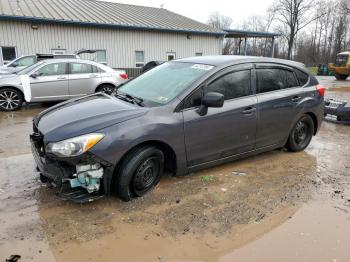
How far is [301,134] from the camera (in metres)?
5.69

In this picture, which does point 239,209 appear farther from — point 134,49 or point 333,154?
point 134,49

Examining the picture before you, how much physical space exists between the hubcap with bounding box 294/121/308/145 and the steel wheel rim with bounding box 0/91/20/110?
786 cm

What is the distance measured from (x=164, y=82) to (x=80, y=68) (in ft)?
21.4

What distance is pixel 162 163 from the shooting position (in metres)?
3.98

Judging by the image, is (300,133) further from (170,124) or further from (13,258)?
(13,258)

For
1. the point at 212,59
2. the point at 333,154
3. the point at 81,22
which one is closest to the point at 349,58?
the point at 81,22

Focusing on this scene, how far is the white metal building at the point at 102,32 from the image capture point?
16391mm

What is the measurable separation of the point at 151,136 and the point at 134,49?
673 inches

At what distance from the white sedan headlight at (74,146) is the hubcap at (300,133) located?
3.66 m

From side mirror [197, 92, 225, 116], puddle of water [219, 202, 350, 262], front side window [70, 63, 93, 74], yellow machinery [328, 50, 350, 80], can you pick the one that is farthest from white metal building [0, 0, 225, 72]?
puddle of water [219, 202, 350, 262]

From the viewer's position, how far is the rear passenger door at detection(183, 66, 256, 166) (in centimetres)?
410

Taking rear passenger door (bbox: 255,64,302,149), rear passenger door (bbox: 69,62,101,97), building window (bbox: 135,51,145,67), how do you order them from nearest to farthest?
rear passenger door (bbox: 255,64,302,149), rear passenger door (bbox: 69,62,101,97), building window (bbox: 135,51,145,67)

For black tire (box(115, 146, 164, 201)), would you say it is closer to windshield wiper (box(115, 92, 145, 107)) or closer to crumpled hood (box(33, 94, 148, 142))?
crumpled hood (box(33, 94, 148, 142))

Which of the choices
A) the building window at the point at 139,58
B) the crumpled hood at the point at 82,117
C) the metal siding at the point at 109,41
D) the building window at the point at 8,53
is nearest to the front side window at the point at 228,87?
the crumpled hood at the point at 82,117
